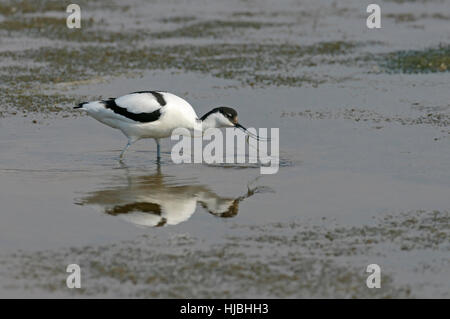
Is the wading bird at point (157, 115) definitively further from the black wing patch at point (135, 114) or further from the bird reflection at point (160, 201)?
the bird reflection at point (160, 201)

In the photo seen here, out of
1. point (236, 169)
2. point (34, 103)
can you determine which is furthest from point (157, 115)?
point (34, 103)

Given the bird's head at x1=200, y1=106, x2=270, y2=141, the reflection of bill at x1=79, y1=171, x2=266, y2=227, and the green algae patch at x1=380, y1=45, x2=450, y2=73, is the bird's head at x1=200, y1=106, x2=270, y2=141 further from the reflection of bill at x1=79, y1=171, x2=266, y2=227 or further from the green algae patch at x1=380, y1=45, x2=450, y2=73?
the green algae patch at x1=380, y1=45, x2=450, y2=73

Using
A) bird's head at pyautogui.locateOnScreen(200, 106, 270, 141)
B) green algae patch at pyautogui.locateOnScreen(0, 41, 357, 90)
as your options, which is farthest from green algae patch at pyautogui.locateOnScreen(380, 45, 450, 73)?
bird's head at pyautogui.locateOnScreen(200, 106, 270, 141)

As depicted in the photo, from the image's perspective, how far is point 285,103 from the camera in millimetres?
14156

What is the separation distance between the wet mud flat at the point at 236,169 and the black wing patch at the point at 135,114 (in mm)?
527

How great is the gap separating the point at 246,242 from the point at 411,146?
4.26 meters

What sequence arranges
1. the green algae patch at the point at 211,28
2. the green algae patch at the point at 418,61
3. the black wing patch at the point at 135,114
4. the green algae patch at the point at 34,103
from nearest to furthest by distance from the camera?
1. the black wing patch at the point at 135,114
2. the green algae patch at the point at 34,103
3. the green algae patch at the point at 418,61
4. the green algae patch at the point at 211,28

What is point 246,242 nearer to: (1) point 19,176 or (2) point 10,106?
(1) point 19,176

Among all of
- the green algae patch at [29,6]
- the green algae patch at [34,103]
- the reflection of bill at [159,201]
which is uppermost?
the green algae patch at [29,6]

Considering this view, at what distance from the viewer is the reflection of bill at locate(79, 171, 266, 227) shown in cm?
886

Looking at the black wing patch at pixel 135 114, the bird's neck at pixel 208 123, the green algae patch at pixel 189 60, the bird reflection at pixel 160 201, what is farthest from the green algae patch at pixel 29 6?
the bird reflection at pixel 160 201

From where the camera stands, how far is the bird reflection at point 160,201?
8.87 m

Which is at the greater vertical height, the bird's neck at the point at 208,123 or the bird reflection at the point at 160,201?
the bird's neck at the point at 208,123

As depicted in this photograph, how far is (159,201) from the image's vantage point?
9430 mm
